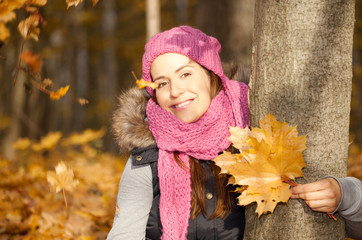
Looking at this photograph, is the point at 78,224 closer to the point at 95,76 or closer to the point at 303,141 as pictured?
the point at 303,141

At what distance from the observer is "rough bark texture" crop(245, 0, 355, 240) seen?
1.53m

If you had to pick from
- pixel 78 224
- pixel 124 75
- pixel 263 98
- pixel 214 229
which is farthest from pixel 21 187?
pixel 124 75

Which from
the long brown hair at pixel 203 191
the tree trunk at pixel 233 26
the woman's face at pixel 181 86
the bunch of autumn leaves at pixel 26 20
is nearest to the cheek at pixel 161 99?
the woman's face at pixel 181 86

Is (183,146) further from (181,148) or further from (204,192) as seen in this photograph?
(204,192)

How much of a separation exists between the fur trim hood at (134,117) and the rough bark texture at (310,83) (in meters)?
0.72

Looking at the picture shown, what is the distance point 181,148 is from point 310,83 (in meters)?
0.79

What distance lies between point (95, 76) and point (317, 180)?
81.7 feet

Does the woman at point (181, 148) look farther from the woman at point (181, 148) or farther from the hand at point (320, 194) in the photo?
the hand at point (320, 194)

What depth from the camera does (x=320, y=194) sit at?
1532 mm

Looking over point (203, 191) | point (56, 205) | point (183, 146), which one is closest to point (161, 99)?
point (183, 146)

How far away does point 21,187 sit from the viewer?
3.78 m

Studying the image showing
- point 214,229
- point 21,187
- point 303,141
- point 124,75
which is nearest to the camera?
point 303,141

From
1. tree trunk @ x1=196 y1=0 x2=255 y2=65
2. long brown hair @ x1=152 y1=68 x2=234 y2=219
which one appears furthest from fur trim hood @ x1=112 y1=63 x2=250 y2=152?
tree trunk @ x1=196 y1=0 x2=255 y2=65

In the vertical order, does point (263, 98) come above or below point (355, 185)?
above
